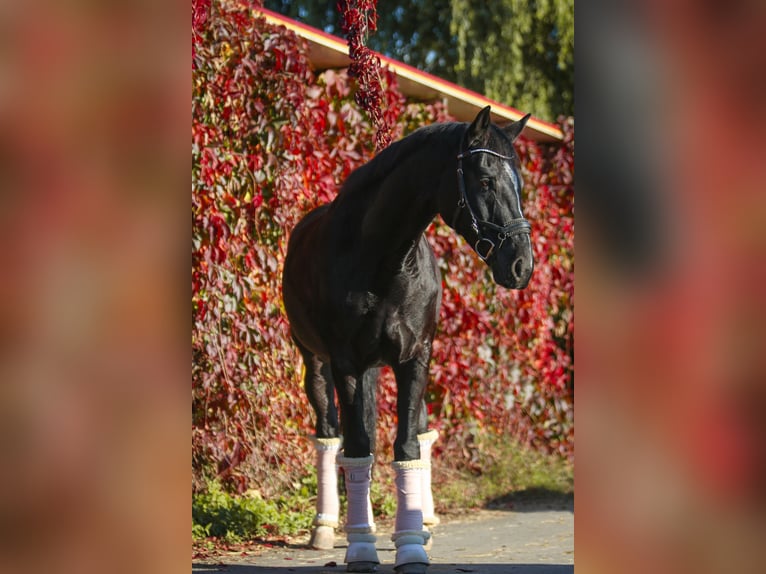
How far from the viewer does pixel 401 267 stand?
15.9 feet

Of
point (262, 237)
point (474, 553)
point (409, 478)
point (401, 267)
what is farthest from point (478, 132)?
point (262, 237)

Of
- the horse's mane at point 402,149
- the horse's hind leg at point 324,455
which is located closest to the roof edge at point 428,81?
the horse's mane at point 402,149

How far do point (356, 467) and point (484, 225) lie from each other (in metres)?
1.49

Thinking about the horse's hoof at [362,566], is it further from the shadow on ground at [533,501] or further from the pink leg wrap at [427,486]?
the shadow on ground at [533,501]

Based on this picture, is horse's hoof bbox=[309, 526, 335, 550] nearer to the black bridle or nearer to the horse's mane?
the horse's mane

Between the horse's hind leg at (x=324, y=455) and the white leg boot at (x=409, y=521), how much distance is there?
1126mm

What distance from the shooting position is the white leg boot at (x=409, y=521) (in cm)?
481

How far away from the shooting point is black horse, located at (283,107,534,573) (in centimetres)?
432

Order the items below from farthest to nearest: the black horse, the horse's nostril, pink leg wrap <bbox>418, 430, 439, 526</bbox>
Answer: pink leg wrap <bbox>418, 430, 439, 526</bbox>, the black horse, the horse's nostril

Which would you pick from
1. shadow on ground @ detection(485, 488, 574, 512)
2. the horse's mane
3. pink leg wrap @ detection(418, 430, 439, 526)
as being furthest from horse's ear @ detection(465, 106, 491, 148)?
shadow on ground @ detection(485, 488, 574, 512)

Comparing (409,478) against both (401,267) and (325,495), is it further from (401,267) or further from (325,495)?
(325,495)

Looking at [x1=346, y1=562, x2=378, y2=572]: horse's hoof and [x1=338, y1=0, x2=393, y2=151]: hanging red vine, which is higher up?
[x1=338, y1=0, x2=393, y2=151]: hanging red vine
